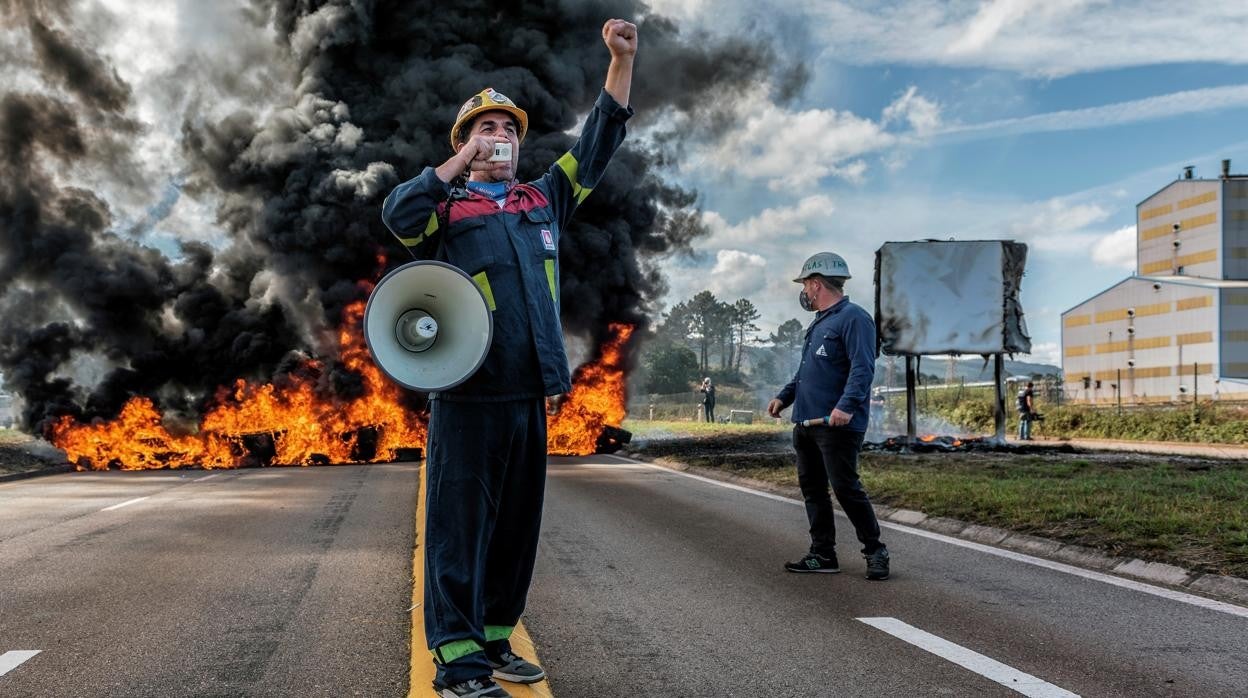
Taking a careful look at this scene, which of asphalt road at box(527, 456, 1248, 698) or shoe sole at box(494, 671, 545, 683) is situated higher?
shoe sole at box(494, 671, 545, 683)

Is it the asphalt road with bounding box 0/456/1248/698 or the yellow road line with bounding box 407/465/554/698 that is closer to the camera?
the yellow road line with bounding box 407/465/554/698

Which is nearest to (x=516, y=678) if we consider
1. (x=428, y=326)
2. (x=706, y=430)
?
(x=428, y=326)

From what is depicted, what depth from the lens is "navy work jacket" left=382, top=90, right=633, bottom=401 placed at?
3.40m

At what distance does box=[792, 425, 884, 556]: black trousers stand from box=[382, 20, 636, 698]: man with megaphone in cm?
305

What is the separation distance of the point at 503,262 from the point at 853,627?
2.60m

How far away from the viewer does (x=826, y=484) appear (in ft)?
21.6

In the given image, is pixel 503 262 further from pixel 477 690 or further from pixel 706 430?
pixel 706 430

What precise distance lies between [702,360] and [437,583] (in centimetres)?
8953

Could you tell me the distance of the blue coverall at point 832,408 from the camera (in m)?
6.21

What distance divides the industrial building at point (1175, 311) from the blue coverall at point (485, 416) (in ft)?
132

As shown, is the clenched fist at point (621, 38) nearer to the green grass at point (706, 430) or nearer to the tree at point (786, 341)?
the green grass at point (706, 430)

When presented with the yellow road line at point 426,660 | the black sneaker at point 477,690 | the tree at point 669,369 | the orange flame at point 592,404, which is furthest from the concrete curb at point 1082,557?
the tree at point 669,369

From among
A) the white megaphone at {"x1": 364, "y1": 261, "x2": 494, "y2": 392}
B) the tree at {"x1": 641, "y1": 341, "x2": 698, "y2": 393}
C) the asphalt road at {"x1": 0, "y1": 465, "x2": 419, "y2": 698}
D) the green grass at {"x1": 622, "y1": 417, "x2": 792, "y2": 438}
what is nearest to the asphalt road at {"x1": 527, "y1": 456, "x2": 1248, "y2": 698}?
the asphalt road at {"x1": 0, "y1": 465, "x2": 419, "y2": 698}

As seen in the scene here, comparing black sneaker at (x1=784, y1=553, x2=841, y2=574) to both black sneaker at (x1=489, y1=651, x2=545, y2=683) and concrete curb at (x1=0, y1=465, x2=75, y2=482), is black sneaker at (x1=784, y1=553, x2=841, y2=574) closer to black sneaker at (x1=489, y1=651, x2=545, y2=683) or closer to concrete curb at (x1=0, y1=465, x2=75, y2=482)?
black sneaker at (x1=489, y1=651, x2=545, y2=683)
